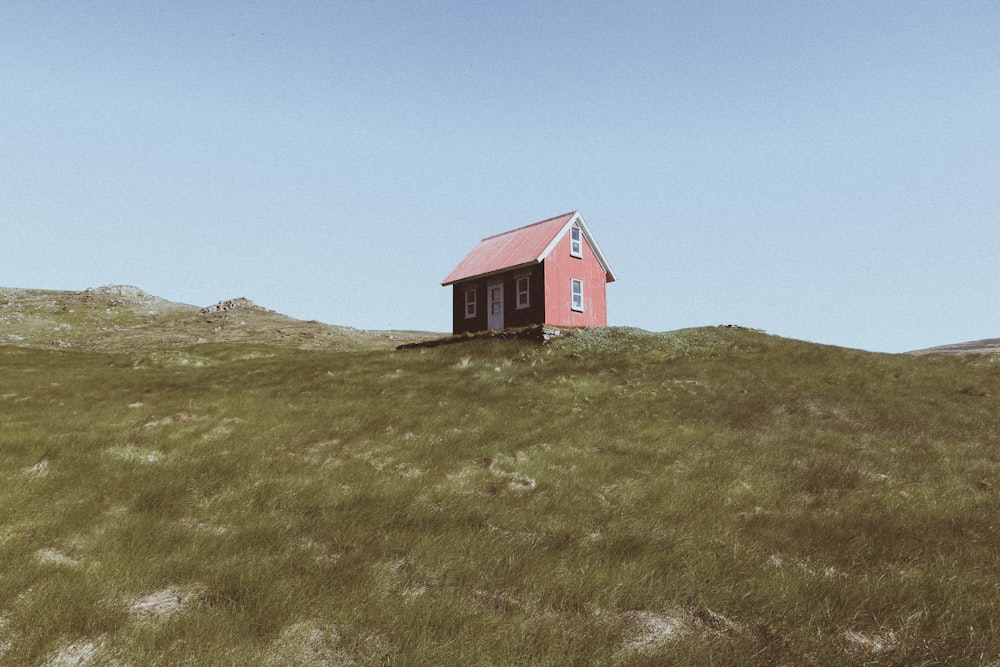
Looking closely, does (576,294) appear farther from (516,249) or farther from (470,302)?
(470,302)

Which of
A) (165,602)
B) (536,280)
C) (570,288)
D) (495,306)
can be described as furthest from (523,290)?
(165,602)

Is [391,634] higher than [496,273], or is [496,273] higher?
[496,273]

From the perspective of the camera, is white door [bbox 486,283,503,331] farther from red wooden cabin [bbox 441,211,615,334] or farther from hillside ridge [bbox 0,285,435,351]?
hillside ridge [bbox 0,285,435,351]

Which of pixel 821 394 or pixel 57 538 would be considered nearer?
pixel 57 538

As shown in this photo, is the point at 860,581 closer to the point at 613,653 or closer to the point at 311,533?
the point at 613,653

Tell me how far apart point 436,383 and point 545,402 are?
545 cm

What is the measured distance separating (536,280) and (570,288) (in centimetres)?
268

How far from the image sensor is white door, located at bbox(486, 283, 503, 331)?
35.6m

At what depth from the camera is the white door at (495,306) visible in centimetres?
3556

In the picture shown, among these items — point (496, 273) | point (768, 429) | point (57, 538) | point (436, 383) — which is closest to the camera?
point (57, 538)

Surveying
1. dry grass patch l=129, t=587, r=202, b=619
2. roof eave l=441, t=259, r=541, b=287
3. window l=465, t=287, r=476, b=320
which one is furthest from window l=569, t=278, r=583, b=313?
dry grass patch l=129, t=587, r=202, b=619

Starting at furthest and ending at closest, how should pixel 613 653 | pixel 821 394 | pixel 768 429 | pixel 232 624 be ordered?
1. pixel 821 394
2. pixel 768 429
3. pixel 232 624
4. pixel 613 653

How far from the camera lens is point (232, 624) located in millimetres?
5113

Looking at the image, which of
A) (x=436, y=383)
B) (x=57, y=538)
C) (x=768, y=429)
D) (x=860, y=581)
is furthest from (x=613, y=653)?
(x=436, y=383)
